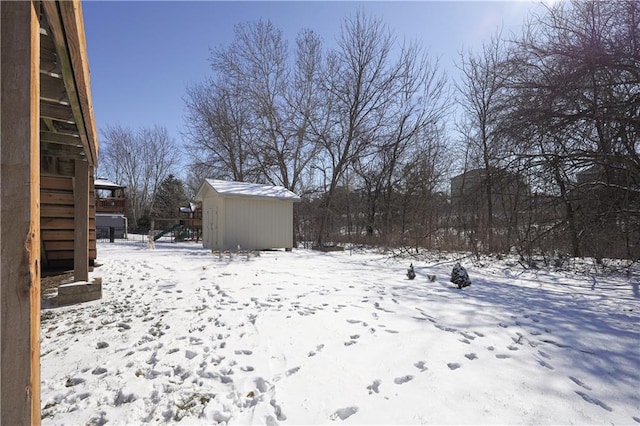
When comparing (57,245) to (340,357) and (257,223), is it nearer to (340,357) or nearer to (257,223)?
(340,357)

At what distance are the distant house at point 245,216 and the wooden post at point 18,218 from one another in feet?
34.8

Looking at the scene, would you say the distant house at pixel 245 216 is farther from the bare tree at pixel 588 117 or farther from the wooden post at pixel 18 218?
the wooden post at pixel 18 218

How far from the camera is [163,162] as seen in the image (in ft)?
110

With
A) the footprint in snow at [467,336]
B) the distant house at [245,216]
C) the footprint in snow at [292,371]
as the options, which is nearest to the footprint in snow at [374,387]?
the footprint in snow at [292,371]

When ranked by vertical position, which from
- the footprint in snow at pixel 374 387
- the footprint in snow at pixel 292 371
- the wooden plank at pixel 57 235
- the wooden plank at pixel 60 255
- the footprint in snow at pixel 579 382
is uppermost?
the wooden plank at pixel 57 235

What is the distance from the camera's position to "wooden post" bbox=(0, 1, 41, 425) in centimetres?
109

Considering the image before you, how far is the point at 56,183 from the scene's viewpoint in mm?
5191

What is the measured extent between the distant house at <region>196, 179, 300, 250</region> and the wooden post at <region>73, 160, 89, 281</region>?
22.9 ft

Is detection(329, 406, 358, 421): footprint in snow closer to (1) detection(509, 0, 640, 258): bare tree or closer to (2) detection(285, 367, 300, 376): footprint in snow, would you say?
(2) detection(285, 367, 300, 376): footprint in snow

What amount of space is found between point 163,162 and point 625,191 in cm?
3599

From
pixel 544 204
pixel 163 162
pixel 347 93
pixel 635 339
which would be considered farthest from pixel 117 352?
pixel 163 162

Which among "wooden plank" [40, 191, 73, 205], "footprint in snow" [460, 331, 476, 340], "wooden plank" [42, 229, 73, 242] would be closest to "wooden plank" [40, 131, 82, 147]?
"wooden plank" [40, 191, 73, 205]

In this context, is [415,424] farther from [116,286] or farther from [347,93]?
[347,93]

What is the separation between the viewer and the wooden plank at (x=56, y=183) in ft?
16.7
